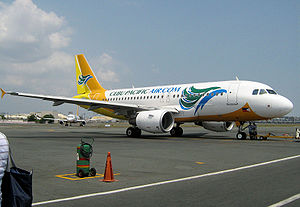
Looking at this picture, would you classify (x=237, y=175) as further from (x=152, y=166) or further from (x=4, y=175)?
(x=4, y=175)

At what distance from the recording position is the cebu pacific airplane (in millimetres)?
21344

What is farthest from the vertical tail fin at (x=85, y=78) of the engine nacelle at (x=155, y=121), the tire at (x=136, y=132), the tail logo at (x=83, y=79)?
the engine nacelle at (x=155, y=121)

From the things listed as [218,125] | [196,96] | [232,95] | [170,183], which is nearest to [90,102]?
[196,96]

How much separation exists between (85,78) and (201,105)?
1479 centimetres

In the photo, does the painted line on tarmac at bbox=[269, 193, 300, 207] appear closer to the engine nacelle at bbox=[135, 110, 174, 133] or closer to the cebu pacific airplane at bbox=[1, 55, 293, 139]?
the cebu pacific airplane at bbox=[1, 55, 293, 139]

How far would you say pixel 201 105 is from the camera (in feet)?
76.4

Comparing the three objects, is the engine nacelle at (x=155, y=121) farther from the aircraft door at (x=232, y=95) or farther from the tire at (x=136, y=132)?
the aircraft door at (x=232, y=95)

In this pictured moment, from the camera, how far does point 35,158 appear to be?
38.5ft

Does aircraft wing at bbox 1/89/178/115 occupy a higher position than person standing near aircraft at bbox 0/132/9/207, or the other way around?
aircraft wing at bbox 1/89/178/115

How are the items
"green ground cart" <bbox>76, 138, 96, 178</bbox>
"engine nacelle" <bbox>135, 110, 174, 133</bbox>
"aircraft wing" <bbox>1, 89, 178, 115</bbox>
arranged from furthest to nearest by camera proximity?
1. "aircraft wing" <bbox>1, 89, 178, 115</bbox>
2. "engine nacelle" <bbox>135, 110, 174, 133</bbox>
3. "green ground cart" <bbox>76, 138, 96, 178</bbox>

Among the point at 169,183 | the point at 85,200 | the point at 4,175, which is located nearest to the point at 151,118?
the point at 169,183

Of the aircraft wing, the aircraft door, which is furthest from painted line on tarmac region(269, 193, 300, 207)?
the aircraft wing

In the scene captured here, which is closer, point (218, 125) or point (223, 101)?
point (223, 101)

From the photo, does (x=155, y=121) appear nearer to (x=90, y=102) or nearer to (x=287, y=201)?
(x=90, y=102)
